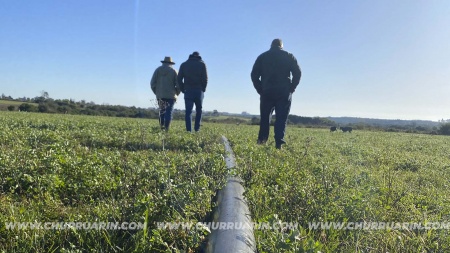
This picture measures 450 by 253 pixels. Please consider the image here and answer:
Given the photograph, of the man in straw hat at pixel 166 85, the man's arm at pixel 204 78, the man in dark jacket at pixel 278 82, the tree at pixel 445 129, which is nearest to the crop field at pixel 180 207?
the man in dark jacket at pixel 278 82

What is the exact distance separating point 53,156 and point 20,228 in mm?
1703

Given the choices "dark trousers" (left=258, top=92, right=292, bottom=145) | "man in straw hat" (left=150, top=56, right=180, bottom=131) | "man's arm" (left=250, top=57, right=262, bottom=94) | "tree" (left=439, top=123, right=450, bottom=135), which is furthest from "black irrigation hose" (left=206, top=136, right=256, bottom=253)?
"tree" (left=439, top=123, right=450, bottom=135)

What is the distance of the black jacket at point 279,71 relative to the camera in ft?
24.4

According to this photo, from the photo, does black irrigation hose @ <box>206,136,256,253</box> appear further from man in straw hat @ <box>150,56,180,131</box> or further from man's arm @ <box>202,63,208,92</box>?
man in straw hat @ <box>150,56,180,131</box>

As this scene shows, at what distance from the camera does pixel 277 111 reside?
24.7 ft

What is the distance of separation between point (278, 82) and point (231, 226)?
5.92 m

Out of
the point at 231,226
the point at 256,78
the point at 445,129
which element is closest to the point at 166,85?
the point at 256,78

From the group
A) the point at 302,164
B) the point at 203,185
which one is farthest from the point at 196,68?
the point at 203,185

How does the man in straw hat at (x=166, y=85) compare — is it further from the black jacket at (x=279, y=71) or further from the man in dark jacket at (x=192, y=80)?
the black jacket at (x=279, y=71)

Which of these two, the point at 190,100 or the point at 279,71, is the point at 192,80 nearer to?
the point at 190,100

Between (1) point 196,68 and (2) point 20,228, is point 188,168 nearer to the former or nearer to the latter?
(2) point 20,228

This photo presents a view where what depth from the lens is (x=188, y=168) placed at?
11.5 feet

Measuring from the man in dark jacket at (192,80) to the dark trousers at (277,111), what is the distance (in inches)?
105

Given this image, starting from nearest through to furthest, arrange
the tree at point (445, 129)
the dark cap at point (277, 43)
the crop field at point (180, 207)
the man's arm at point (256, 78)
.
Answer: the crop field at point (180, 207), the dark cap at point (277, 43), the man's arm at point (256, 78), the tree at point (445, 129)
